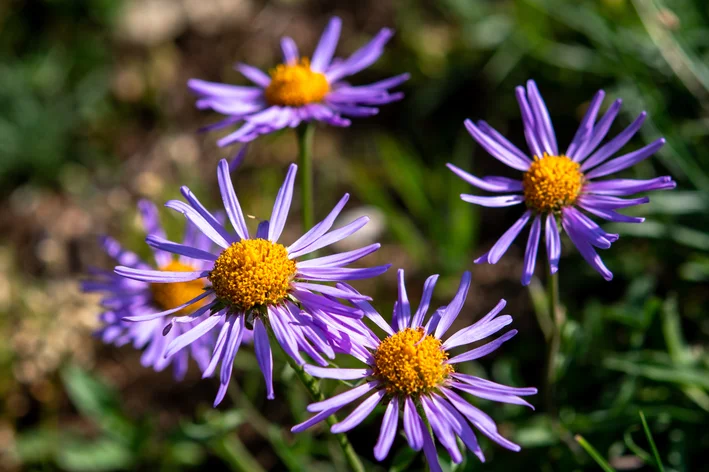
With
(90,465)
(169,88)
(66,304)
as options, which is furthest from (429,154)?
(90,465)

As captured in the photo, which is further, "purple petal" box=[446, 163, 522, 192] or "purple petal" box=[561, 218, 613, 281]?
"purple petal" box=[446, 163, 522, 192]

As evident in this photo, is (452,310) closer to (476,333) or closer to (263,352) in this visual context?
(476,333)

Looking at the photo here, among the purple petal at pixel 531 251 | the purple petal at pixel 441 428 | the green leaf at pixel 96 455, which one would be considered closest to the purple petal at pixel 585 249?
the purple petal at pixel 531 251

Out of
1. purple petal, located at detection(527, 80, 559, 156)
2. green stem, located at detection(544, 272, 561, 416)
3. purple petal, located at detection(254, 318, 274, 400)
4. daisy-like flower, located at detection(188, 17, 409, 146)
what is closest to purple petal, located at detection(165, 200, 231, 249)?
purple petal, located at detection(254, 318, 274, 400)

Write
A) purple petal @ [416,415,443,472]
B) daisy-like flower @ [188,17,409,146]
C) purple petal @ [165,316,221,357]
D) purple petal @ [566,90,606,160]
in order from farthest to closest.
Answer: daisy-like flower @ [188,17,409,146]
purple petal @ [566,90,606,160]
purple petal @ [165,316,221,357]
purple petal @ [416,415,443,472]

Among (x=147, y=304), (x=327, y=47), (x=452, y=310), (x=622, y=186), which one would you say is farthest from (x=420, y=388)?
(x=327, y=47)

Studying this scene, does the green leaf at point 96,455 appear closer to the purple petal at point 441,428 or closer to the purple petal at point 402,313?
the purple petal at point 402,313

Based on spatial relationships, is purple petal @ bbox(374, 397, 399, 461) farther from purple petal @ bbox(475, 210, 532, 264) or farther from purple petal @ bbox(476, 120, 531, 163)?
purple petal @ bbox(476, 120, 531, 163)
